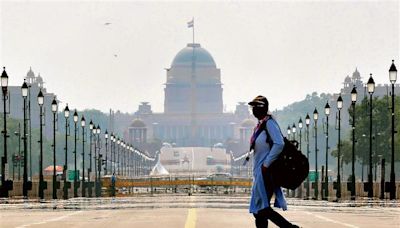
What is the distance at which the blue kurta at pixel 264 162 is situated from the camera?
819 inches

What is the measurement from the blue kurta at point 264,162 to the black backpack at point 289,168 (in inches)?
3.7

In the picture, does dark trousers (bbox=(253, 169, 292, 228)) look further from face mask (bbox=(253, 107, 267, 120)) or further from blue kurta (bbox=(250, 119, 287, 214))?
face mask (bbox=(253, 107, 267, 120))

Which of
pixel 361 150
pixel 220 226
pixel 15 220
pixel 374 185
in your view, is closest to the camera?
pixel 220 226

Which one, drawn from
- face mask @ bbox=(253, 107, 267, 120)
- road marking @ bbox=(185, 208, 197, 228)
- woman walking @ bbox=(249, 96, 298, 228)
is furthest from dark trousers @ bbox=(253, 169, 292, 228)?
road marking @ bbox=(185, 208, 197, 228)

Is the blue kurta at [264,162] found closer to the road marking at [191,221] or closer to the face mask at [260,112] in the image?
the face mask at [260,112]

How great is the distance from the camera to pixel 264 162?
68.4 ft

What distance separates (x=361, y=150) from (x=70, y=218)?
427 ft

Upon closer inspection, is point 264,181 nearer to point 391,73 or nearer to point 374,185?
point 391,73

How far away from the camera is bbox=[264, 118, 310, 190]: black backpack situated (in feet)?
67.4

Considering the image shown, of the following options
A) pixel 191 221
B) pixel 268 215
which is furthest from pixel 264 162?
pixel 191 221

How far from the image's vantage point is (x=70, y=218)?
33.2m

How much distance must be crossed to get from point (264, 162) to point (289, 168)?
1.40 feet

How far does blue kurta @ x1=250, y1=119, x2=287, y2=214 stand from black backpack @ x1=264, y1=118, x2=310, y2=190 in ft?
0.31

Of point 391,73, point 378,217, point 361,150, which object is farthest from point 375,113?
point 378,217
